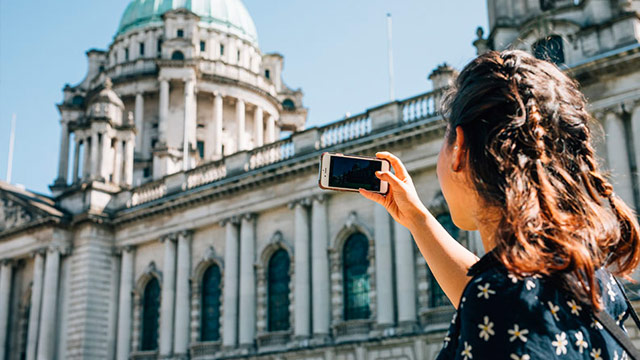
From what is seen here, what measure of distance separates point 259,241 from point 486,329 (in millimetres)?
27716

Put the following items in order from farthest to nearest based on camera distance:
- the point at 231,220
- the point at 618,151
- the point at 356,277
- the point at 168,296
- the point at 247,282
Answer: the point at 168,296, the point at 231,220, the point at 247,282, the point at 356,277, the point at 618,151

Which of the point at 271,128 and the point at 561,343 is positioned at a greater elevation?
the point at 271,128

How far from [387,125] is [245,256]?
751 centimetres

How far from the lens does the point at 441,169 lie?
2258mm

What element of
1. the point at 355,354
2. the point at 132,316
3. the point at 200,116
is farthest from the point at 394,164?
the point at 200,116

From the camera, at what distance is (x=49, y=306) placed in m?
33.3

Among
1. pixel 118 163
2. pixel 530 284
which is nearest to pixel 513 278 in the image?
pixel 530 284

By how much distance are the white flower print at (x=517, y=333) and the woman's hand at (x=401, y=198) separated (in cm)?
94

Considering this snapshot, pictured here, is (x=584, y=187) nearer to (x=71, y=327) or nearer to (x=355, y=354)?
(x=355, y=354)

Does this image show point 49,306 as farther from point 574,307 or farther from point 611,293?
point 574,307

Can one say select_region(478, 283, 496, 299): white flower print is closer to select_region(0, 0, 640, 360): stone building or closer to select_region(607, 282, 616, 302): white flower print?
select_region(607, 282, 616, 302): white flower print

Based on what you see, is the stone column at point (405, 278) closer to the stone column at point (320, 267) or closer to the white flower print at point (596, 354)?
the stone column at point (320, 267)

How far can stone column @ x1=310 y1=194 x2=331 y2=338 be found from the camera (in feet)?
86.0

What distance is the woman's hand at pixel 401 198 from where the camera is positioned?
261cm
